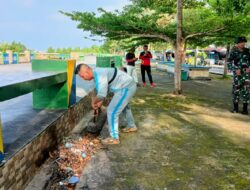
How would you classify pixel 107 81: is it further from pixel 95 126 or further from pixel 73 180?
pixel 73 180

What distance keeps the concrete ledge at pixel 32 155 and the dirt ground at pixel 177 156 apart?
0.63 m

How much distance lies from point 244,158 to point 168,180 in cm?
149

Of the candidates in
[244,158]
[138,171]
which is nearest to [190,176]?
[138,171]

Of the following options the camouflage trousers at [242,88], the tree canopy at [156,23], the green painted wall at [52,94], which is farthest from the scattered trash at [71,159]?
the tree canopy at [156,23]

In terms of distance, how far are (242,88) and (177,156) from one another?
153 inches

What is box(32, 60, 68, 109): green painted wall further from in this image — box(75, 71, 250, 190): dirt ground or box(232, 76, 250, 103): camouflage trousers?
box(232, 76, 250, 103): camouflage trousers

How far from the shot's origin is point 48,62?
6180mm

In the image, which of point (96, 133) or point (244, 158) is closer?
point (244, 158)

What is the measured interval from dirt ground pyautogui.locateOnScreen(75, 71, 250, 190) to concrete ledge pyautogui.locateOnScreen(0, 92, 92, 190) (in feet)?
2.08

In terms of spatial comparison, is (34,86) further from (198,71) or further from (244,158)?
(198,71)

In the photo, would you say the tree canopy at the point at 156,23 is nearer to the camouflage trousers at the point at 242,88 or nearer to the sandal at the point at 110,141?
the camouflage trousers at the point at 242,88

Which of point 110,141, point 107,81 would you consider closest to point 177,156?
point 110,141

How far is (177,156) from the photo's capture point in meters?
4.75

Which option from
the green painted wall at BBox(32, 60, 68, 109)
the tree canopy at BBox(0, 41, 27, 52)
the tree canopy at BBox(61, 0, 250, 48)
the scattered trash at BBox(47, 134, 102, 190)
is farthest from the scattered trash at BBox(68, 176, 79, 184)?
the tree canopy at BBox(0, 41, 27, 52)
